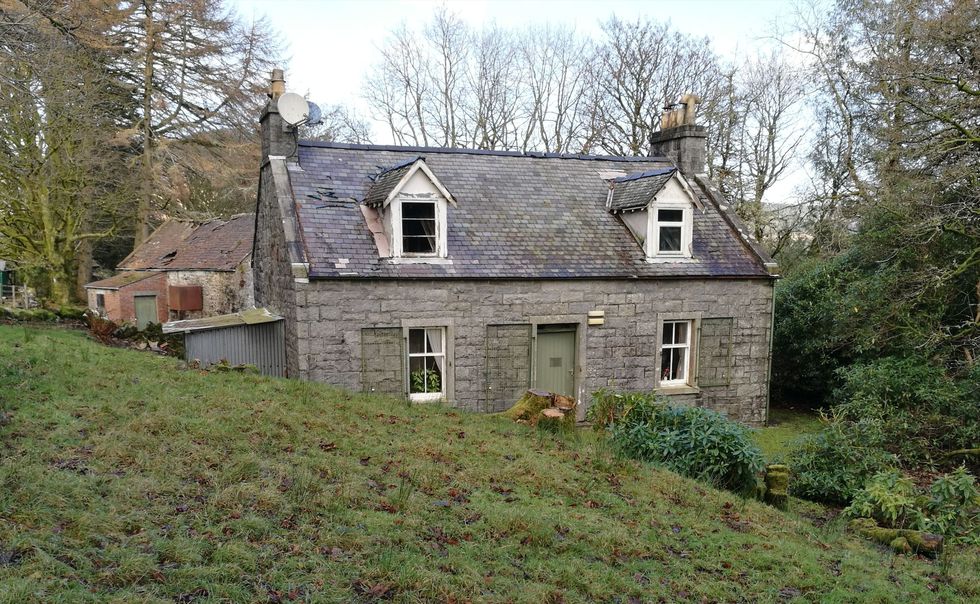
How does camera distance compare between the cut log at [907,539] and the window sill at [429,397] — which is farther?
the window sill at [429,397]

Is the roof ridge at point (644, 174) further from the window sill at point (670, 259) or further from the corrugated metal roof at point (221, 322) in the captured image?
the corrugated metal roof at point (221, 322)

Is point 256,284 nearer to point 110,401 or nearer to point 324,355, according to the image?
point 324,355

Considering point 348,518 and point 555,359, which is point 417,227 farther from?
point 348,518

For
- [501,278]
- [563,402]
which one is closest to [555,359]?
[501,278]

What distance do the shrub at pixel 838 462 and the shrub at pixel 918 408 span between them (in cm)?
39

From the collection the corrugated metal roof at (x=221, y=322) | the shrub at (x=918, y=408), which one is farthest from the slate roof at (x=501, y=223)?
the shrub at (x=918, y=408)

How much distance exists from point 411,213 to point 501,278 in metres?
2.48

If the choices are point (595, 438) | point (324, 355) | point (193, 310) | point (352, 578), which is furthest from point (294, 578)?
point (193, 310)

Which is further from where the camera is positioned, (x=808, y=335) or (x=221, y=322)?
(x=808, y=335)

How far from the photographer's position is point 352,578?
5051mm

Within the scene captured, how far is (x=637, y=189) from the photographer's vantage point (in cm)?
1540

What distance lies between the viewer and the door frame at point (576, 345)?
13938mm

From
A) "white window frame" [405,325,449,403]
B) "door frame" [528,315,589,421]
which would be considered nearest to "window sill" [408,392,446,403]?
"white window frame" [405,325,449,403]

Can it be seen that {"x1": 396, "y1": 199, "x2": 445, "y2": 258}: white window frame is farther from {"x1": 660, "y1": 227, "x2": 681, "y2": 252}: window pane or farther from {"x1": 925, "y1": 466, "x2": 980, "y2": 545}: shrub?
{"x1": 925, "y1": 466, "x2": 980, "y2": 545}: shrub
